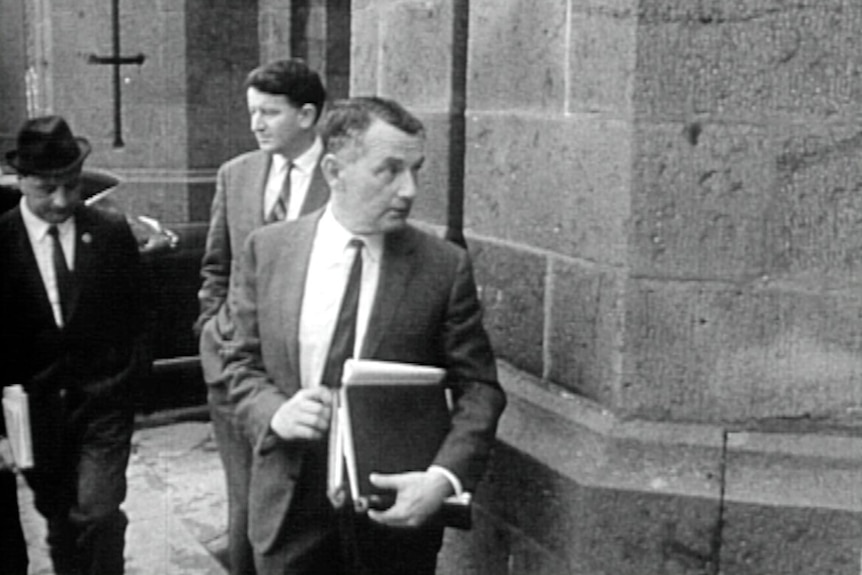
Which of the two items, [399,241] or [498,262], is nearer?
[399,241]

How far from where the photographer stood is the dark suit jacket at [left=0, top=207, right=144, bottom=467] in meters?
4.51

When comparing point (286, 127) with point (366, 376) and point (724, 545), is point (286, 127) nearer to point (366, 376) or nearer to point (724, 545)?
point (366, 376)

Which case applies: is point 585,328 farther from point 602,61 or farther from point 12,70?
point 12,70

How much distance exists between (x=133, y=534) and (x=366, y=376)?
3276 mm

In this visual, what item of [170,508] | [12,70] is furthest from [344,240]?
[12,70]

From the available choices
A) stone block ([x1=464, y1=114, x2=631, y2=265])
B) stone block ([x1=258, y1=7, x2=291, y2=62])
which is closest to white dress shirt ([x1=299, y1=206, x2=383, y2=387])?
stone block ([x1=464, y1=114, x2=631, y2=265])

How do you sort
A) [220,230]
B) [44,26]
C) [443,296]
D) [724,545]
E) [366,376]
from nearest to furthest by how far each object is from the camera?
[366,376]
[443,296]
[724,545]
[220,230]
[44,26]

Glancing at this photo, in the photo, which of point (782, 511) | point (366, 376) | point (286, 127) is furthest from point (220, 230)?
point (782, 511)

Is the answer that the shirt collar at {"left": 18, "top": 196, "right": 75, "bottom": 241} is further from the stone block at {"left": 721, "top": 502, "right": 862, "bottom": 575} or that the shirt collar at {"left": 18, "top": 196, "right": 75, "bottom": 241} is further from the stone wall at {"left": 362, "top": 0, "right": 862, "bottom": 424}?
the stone block at {"left": 721, "top": 502, "right": 862, "bottom": 575}

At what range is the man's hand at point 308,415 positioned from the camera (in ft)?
9.43

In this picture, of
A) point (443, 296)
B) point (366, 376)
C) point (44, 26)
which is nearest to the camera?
point (366, 376)

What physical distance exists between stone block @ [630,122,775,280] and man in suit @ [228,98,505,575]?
0.55 metres

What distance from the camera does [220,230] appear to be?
171 inches

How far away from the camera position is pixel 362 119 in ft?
9.67
